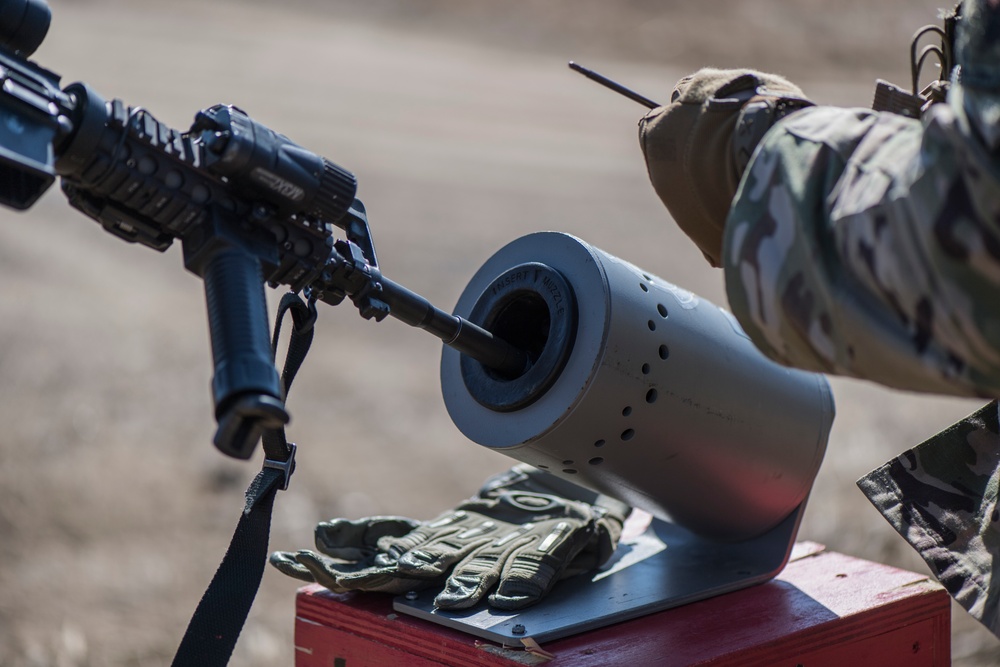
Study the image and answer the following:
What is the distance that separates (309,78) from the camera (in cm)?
916

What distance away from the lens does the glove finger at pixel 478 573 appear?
1.46 metres

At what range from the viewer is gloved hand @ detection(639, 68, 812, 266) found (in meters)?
1.28

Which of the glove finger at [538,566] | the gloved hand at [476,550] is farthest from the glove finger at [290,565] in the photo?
the glove finger at [538,566]

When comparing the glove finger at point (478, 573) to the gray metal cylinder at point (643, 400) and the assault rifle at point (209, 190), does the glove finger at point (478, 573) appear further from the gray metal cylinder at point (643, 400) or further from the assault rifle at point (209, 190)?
the assault rifle at point (209, 190)

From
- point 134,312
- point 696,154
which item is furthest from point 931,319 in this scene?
point 134,312

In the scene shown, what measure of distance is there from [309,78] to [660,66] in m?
3.04

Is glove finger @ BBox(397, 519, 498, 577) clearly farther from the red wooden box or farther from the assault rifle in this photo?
the assault rifle

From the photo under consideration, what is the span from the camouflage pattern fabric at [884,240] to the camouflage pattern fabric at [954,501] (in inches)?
18.6

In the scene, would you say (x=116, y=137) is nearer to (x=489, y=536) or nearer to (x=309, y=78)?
(x=489, y=536)

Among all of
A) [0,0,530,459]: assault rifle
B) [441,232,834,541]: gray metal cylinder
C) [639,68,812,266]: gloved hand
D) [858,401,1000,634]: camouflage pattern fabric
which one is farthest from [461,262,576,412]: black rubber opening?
[858,401,1000,634]: camouflage pattern fabric

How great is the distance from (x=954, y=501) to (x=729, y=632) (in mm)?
349

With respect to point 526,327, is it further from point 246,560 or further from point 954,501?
point 954,501

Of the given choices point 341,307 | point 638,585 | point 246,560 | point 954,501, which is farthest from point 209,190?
point 341,307

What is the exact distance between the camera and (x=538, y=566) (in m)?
1.50
